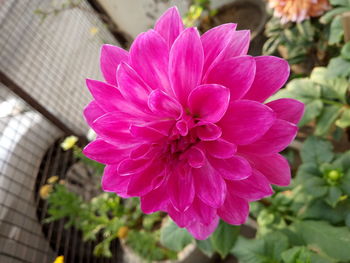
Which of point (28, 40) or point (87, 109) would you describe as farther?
point (28, 40)

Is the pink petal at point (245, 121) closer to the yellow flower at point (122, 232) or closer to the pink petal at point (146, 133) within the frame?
the pink petal at point (146, 133)

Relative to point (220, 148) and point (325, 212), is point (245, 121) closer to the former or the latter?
point (220, 148)

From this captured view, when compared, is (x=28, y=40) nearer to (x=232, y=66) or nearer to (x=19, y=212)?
(x=19, y=212)

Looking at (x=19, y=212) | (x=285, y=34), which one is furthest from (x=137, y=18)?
(x=19, y=212)

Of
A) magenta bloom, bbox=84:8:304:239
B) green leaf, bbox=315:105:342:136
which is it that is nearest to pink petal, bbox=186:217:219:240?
magenta bloom, bbox=84:8:304:239

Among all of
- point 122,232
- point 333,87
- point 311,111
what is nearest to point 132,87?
point 311,111

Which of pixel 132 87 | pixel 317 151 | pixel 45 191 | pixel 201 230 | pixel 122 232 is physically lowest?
pixel 122 232
